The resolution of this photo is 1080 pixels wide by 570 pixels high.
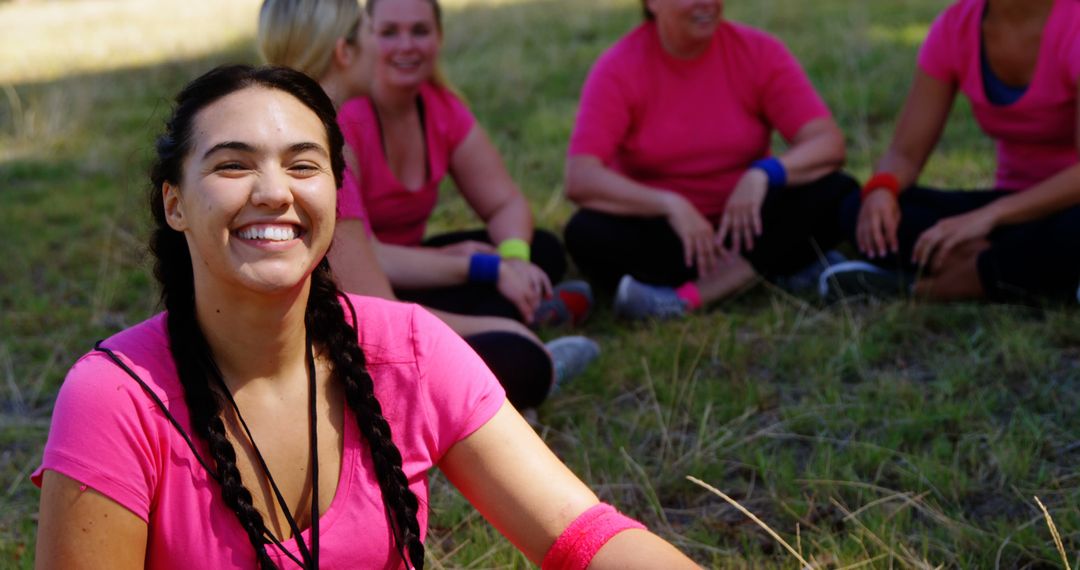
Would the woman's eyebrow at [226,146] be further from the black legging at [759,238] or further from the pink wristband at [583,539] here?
the black legging at [759,238]

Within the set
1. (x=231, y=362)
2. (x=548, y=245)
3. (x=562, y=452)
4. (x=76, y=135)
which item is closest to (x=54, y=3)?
(x=76, y=135)

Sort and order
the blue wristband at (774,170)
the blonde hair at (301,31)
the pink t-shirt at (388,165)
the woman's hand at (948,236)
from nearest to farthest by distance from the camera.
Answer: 1. the blonde hair at (301,31)
2. the pink t-shirt at (388,165)
3. the woman's hand at (948,236)
4. the blue wristband at (774,170)

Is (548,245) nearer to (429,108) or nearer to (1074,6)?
(429,108)

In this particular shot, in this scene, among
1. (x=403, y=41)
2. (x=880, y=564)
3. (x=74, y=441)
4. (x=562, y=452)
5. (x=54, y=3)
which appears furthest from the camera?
(x=54, y=3)

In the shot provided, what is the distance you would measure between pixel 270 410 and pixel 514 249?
215 cm

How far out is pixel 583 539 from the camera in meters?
1.90

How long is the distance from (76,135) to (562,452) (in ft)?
15.6

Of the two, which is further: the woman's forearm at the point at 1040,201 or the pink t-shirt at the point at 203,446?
the woman's forearm at the point at 1040,201

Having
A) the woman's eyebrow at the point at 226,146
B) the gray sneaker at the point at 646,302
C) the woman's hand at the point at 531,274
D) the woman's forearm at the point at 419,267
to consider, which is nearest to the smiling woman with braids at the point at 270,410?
the woman's eyebrow at the point at 226,146

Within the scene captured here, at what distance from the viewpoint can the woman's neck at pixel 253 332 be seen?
187 cm

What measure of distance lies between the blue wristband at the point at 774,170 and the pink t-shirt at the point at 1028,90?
0.60 meters

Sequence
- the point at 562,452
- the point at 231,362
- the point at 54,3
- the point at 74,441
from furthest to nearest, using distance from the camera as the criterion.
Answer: the point at 54,3, the point at 562,452, the point at 231,362, the point at 74,441

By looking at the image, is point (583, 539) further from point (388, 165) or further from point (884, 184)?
point (884, 184)

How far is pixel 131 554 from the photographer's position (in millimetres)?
1739
